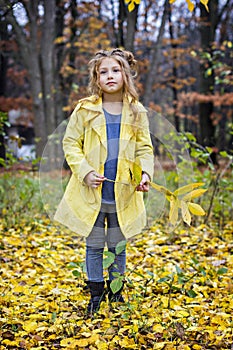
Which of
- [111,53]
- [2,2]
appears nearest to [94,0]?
[2,2]

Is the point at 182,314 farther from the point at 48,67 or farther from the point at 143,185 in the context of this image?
the point at 48,67

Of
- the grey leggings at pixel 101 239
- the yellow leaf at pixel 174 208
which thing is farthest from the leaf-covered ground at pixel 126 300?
the yellow leaf at pixel 174 208

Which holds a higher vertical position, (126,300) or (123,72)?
(123,72)

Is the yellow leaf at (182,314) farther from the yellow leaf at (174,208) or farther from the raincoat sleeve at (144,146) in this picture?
the raincoat sleeve at (144,146)

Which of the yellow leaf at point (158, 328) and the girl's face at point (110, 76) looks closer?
the yellow leaf at point (158, 328)

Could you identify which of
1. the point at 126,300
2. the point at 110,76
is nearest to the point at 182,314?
the point at 126,300

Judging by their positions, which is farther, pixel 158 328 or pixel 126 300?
pixel 126 300

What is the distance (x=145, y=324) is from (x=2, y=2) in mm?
2362

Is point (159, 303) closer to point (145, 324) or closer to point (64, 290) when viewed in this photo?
point (145, 324)

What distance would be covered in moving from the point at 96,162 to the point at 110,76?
48 cm

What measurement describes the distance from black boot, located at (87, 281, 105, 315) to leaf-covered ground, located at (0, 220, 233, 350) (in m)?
0.04

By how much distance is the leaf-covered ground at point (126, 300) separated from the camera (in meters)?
2.17

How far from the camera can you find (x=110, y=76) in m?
2.38

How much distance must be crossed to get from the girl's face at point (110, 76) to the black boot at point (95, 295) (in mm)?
1121
